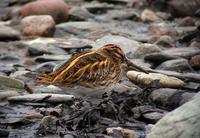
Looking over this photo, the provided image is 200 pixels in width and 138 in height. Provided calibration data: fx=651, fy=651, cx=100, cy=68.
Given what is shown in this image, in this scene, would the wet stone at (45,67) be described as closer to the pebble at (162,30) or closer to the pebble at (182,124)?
the pebble at (162,30)

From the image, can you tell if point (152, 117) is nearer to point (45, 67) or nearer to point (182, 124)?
point (182, 124)

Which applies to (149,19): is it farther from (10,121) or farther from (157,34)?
(10,121)

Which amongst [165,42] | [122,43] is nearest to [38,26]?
[122,43]

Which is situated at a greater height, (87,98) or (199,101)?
(87,98)

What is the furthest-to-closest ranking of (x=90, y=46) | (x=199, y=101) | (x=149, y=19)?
(x=149, y=19) → (x=90, y=46) → (x=199, y=101)

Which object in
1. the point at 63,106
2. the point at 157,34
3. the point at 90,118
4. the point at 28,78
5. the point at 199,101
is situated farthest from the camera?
the point at 157,34

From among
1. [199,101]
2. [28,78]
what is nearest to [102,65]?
[199,101]
